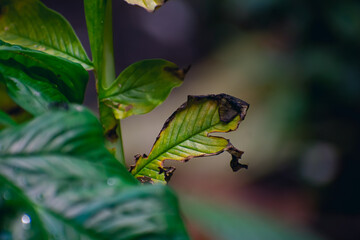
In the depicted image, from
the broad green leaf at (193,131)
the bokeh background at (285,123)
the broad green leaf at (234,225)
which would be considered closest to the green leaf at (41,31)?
the broad green leaf at (193,131)

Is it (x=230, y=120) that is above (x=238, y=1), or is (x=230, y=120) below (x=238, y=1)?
below

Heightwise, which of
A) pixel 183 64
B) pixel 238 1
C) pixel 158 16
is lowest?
pixel 183 64

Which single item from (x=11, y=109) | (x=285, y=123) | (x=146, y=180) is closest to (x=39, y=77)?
(x=11, y=109)

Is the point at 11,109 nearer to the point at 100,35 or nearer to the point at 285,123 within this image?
the point at 100,35

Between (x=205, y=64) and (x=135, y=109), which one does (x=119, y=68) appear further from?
(x=135, y=109)

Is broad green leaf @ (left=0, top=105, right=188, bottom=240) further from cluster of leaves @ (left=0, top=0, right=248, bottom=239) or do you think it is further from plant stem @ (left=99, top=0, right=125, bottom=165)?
plant stem @ (left=99, top=0, right=125, bottom=165)

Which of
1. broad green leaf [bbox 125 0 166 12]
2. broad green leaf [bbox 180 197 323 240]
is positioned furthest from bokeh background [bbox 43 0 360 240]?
broad green leaf [bbox 125 0 166 12]

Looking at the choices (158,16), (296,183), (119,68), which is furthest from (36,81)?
(158,16)
